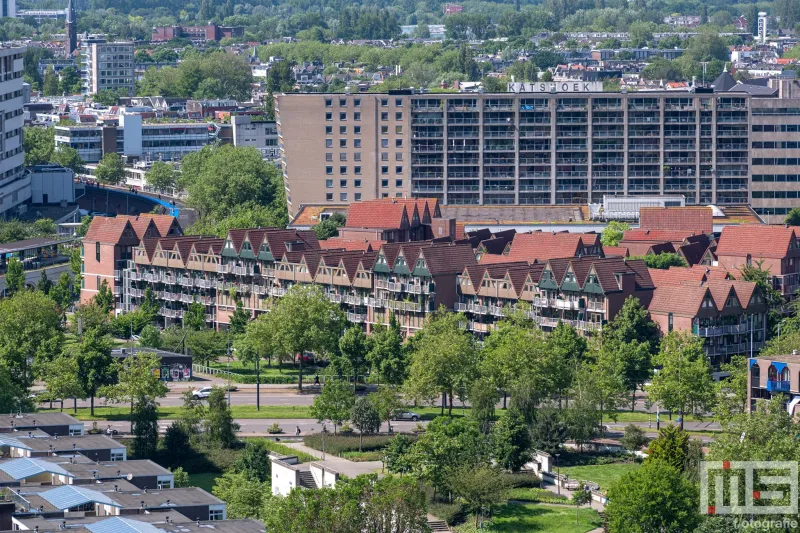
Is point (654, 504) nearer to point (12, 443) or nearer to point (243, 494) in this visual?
point (243, 494)

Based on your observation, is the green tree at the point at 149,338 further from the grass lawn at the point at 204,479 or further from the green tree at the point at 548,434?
the green tree at the point at 548,434

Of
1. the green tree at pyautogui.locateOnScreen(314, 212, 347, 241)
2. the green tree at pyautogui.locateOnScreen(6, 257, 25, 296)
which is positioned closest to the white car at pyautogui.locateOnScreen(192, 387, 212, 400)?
the green tree at pyautogui.locateOnScreen(6, 257, 25, 296)

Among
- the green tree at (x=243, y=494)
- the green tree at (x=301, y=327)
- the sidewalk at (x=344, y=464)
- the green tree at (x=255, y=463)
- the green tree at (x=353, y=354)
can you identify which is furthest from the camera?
the green tree at (x=301, y=327)

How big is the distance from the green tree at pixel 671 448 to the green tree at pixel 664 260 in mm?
45113

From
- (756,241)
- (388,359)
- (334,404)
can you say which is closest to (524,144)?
(756,241)

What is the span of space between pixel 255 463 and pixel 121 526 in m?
25.8

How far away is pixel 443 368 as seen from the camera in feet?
363

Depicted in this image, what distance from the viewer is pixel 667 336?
11531 cm

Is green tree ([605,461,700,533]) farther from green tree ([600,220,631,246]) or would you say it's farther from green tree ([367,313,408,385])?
green tree ([600,220,631,246])

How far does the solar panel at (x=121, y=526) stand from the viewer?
69.5 meters

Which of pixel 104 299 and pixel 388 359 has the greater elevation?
pixel 388 359

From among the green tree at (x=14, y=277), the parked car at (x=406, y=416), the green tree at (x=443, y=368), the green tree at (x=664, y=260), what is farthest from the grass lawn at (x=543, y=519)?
the green tree at (x=14, y=277)

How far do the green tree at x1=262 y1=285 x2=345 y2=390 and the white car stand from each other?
19.6ft

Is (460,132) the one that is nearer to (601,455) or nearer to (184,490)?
Result: (601,455)
